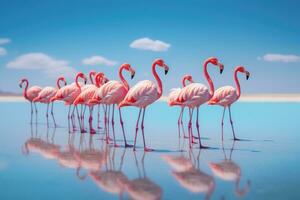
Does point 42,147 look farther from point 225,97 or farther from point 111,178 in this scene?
point 225,97

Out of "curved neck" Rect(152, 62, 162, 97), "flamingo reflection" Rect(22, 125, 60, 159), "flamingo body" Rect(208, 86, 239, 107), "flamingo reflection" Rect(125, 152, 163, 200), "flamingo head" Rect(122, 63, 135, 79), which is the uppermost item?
"flamingo head" Rect(122, 63, 135, 79)

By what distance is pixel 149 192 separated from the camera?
4.33 m

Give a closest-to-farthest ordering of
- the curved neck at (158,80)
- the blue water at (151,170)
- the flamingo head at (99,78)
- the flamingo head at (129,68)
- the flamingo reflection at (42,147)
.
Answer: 1. the blue water at (151,170)
2. the flamingo reflection at (42,147)
3. the curved neck at (158,80)
4. the flamingo head at (129,68)
5. the flamingo head at (99,78)

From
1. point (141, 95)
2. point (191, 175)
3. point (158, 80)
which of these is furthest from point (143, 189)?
point (158, 80)

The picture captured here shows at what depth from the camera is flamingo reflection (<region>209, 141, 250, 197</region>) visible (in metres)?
4.46

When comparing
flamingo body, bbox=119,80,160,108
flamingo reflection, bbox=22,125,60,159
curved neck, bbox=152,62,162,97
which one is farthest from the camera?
curved neck, bbox=152,62,162,97

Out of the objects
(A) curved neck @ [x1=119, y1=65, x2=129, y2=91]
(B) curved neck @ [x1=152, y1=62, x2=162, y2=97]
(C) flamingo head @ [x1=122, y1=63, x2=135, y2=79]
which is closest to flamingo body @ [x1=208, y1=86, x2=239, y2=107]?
(B) curved neck @ [x1=152, y1=62, x2=162, y2=97]

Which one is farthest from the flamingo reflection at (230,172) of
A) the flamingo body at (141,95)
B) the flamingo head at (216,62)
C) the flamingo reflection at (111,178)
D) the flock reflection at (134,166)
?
the flamingo head at (216,62)

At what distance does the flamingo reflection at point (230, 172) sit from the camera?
4.46 metres

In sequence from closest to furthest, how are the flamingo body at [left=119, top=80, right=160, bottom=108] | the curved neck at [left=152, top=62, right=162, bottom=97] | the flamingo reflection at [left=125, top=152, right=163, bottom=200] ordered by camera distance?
the flamingo reflection at [left=125, top=152, right=163, bottom=200] < the flamingo body at [left=119, top=80, right=160, bottom=108] < the curved neck at [left=152, top=62, right=162, bottom=97]

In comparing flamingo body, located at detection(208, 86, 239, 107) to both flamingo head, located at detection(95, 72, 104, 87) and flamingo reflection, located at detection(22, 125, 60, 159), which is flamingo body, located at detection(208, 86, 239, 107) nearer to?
flamingo head, located at detection(95, 72, 104, 87)

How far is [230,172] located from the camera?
5336mm

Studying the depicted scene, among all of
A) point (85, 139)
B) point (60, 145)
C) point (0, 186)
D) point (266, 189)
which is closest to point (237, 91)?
point (85, 139)

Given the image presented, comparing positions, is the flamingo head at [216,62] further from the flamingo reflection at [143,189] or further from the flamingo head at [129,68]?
the flamingo reflection at [143,189]
